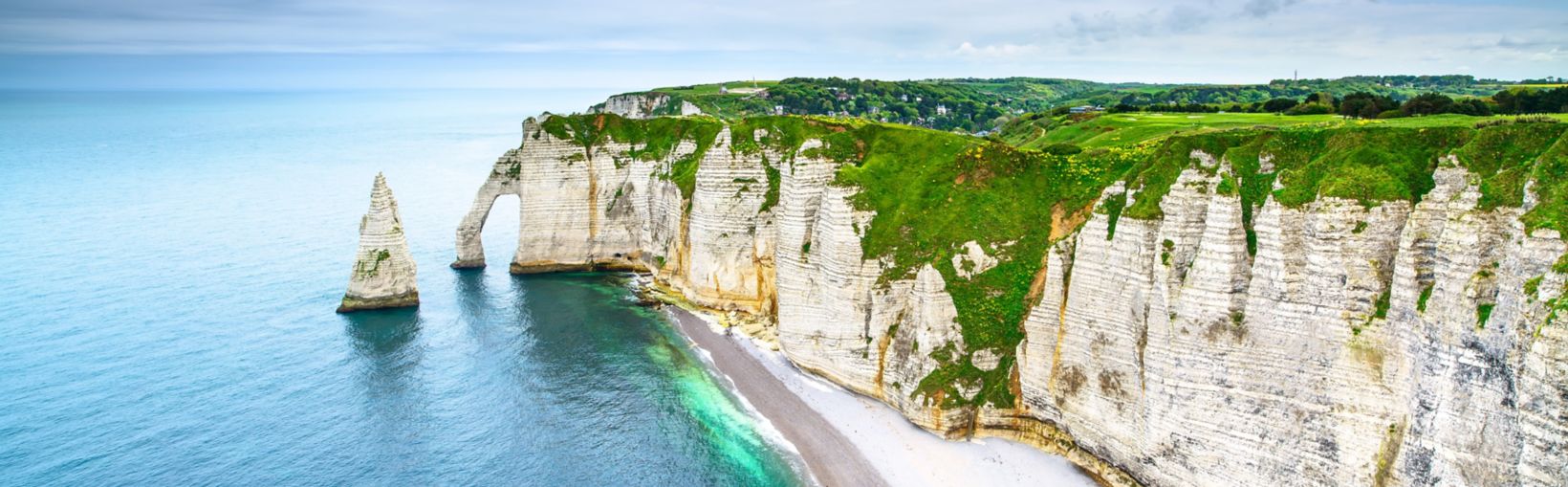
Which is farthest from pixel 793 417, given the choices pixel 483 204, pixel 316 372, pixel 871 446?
pixel 483 204

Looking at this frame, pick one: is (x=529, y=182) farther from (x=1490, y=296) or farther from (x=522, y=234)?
(x=1490, y=296)

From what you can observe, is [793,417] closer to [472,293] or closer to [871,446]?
[871,446]

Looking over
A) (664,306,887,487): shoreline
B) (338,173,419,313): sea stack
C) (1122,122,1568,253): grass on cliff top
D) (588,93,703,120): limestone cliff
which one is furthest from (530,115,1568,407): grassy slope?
(588,93,703,120): limestone cliff

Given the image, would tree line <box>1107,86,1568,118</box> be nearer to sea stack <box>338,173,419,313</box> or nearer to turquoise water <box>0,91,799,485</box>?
turquoise water <box>0,91,799,485</box>

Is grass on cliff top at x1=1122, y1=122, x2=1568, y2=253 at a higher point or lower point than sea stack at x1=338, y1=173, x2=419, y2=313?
higher

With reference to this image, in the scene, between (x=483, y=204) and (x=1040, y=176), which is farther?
(x=483, y=204)

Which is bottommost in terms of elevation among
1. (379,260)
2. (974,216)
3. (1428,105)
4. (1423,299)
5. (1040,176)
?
(379,260)
